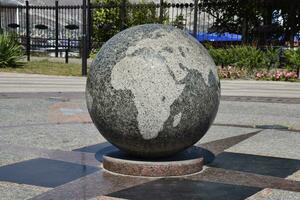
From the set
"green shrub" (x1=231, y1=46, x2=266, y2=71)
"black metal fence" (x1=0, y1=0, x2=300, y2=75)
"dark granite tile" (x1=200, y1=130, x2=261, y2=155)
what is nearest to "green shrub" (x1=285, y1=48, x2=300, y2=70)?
"green shrub" (x1=231, y1=46, x2=266, y2=71)

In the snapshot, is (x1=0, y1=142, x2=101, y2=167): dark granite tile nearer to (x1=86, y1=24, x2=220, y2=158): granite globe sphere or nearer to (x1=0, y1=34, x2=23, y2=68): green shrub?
(x1=86, y1=24, x2=220, y2=158): granite globe sphere

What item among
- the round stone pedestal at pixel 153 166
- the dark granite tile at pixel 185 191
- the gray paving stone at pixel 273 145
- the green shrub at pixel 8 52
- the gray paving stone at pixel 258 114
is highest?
the green shrub at pixel 8 52

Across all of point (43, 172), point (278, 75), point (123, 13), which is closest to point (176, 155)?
point (43, 172)

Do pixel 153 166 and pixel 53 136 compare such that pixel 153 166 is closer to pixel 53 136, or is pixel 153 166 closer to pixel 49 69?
pixel 53 136

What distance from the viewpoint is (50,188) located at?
5.79m

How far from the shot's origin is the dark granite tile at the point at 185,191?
5531 mm

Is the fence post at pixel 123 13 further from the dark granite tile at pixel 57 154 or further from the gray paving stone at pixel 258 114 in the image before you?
the dark granite tile at pixel 57 154

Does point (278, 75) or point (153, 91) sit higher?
point (153, 91)

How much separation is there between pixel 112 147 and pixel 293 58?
13496 millimetres

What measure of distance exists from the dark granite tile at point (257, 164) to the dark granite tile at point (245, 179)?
195 millimetres

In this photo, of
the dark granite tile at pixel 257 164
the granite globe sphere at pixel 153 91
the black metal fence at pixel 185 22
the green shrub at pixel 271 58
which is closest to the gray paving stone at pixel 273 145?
the dark granite tile at pixel 257 164

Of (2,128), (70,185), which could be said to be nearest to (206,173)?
(70,185)

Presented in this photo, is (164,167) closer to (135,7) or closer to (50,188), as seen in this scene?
(50,188)

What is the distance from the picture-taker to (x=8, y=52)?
22.1m
